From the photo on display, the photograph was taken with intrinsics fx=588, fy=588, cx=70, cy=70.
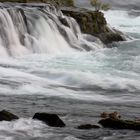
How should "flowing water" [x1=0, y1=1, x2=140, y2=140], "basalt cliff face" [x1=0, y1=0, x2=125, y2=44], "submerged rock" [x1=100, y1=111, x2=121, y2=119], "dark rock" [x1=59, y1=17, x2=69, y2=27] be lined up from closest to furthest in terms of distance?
"flowing water" [x1=0, y1=1, x2=140, y2=140]
"submerged rock" [x1=100, y1=111, x2=121, y2=119]
"dark rock" [x1=59, y1=17, x2=69, y2=27]
"basalt cliff face" [x1=0, y1=0, x2=125, y2=44]

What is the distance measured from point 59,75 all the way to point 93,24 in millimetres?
12301

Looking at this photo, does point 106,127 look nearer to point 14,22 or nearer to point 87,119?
point 87,119

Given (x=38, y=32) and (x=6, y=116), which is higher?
(x=38, y=32)

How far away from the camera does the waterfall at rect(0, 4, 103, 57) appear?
25.4 metres

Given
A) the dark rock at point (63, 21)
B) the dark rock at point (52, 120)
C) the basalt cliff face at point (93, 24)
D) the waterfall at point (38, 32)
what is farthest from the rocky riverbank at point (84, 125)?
the basalt cliff face at point (93, 24)

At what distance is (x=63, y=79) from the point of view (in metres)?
19.2

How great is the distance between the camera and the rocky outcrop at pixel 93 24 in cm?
3097

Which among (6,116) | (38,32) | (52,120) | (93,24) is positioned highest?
(93,24)

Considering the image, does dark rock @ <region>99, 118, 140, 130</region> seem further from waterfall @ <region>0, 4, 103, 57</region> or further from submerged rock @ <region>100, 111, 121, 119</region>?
waterfall @ <region>0, 4, 103, 57</region>

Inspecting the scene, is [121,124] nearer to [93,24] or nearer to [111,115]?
[111,115]

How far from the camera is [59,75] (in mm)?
19766

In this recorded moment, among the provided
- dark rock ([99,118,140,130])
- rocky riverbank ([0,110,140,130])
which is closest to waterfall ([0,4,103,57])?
rocky riverbank ([0,110,140,130])

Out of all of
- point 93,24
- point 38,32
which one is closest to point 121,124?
point 38,32

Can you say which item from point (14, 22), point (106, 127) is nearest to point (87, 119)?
point (106, 127)
